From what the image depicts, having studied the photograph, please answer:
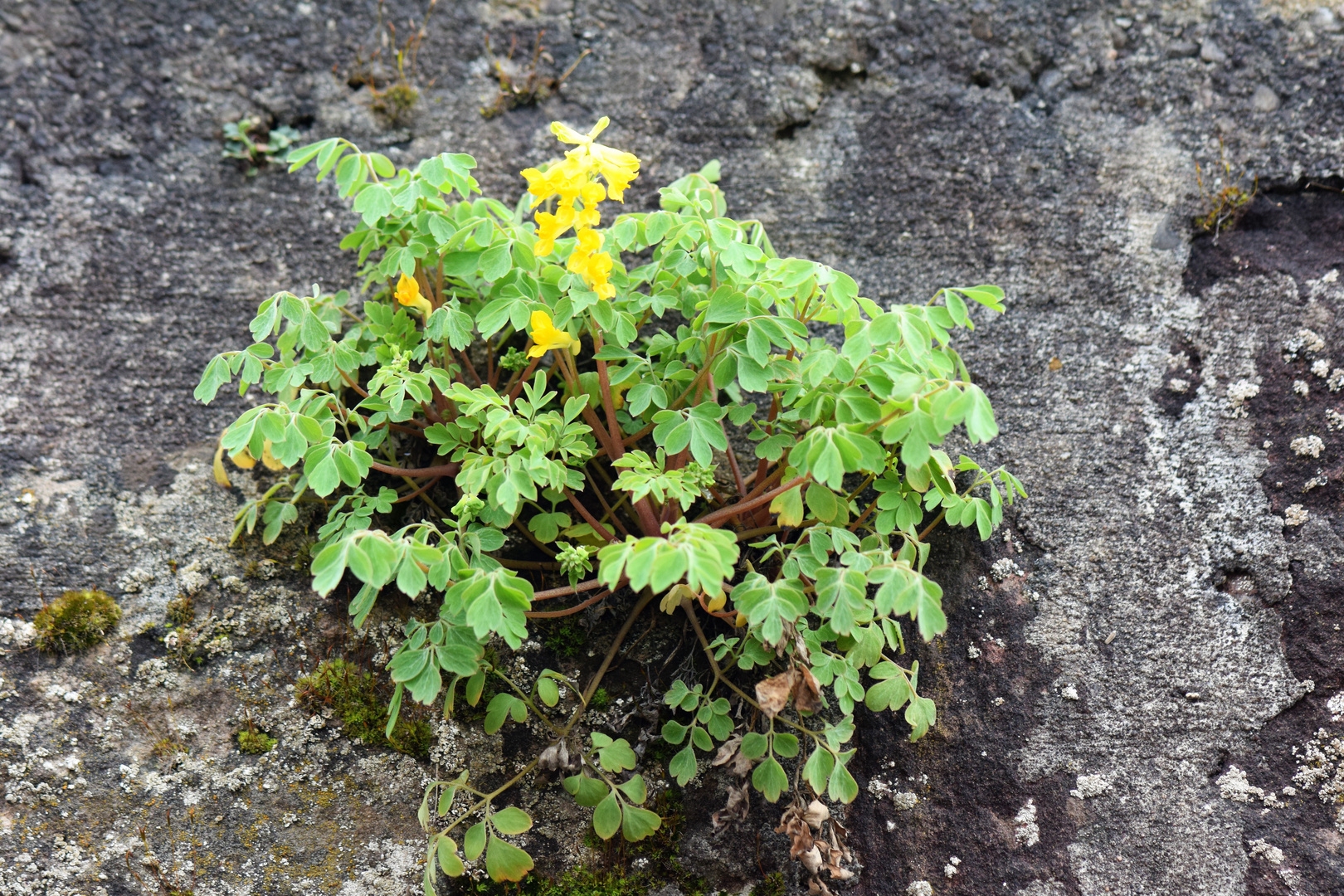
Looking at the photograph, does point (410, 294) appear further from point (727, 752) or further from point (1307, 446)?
point (1307, 446)

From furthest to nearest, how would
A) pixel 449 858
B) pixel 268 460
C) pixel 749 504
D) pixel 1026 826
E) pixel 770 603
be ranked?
pixel 268 460 → pixel 1026 826 → pixel 749 504 → pixel 449 858 → pixel 770 603

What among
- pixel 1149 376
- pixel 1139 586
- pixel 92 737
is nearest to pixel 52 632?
pixel 92 737

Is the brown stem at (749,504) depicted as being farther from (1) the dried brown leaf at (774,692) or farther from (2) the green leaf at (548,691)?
(2) the green leaf at (548,691)

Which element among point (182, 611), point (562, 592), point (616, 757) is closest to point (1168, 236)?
point (562, 592)

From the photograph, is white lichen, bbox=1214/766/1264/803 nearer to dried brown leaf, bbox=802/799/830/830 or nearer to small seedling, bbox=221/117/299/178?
dried brown leaf, bbox=802/799/830/830

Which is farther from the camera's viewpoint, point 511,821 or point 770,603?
Result: point 511,821

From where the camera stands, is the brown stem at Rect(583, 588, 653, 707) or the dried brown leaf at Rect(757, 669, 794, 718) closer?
the dried brown leaf at Rect(757, 669, 794, 718)

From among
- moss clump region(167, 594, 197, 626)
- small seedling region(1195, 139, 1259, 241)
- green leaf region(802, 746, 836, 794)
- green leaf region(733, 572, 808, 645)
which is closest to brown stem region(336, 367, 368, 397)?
moss clump region(167, 594, 197, 626)
